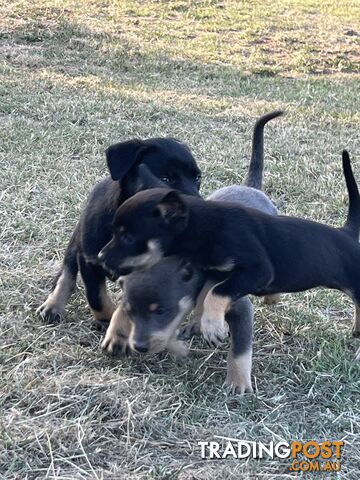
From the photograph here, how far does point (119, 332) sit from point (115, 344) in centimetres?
7

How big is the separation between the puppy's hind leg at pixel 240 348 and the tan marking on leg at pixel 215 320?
32 centimetres

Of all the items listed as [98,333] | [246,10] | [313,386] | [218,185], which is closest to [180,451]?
[313,386]

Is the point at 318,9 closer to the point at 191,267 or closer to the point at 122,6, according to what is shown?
the point at 122,6

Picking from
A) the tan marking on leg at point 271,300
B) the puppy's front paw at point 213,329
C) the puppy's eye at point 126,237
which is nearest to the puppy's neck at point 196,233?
the puppy's eye at point 126,237

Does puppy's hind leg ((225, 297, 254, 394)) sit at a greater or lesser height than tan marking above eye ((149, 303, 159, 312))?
lesser

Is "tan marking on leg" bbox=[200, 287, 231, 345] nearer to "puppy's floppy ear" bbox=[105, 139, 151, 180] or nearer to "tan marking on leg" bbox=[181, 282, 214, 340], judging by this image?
"tan marking on leg" bbox=[181, 282, 214, 340]

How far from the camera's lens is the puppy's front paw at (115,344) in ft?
13.0

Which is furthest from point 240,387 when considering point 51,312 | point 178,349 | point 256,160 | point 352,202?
point 256,160

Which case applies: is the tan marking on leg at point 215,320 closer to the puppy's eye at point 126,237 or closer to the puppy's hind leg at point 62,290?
the puppy's eye at point 126,237

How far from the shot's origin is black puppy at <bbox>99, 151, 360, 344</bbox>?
12.0 feet

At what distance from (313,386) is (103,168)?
3518 millimetres

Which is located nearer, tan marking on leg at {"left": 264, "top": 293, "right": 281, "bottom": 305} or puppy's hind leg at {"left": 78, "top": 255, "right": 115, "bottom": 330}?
puppy's hind leg at {"left": 78, "top": 255, "right": 115, "bottom": 330}

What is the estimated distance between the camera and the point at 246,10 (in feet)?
53.3

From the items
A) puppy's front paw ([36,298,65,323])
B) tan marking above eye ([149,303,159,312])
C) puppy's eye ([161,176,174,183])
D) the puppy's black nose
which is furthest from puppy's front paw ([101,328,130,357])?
puppy's eye ([161,176,174,183])
